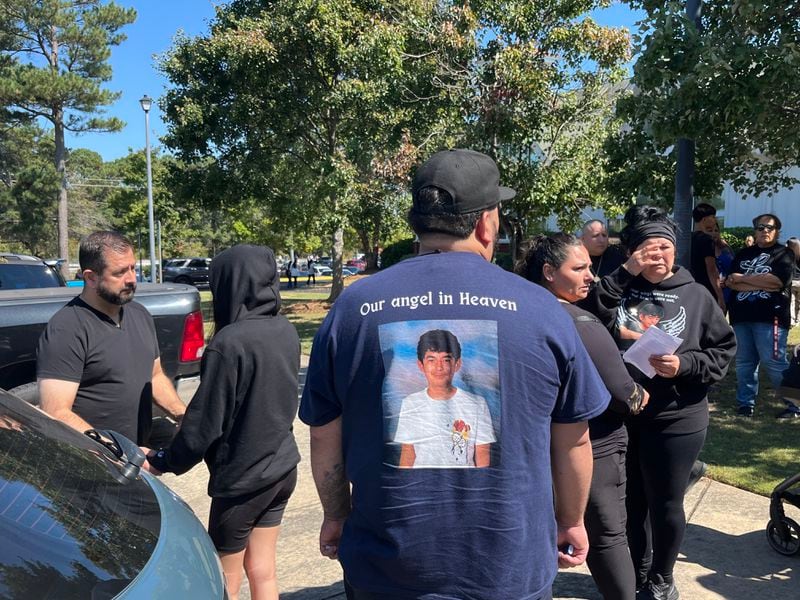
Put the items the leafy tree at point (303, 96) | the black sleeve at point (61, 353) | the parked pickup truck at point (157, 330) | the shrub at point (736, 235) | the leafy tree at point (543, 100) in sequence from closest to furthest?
1. the black sleeve at point (61, 353)
2. the parked pickup truck at point (157, 330)
3. the leafy tree at point (543, 100)
4. the leafy tree at point (303, 96)
5. the shrub at point (736, 235)

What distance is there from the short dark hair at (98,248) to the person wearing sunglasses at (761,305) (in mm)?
Result: 5678

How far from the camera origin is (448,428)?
167 cm

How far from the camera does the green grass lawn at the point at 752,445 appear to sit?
5055 millimetres

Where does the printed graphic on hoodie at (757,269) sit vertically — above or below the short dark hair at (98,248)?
below

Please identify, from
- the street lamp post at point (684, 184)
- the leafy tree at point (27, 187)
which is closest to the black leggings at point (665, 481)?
the street lamp post at point (684, 184)

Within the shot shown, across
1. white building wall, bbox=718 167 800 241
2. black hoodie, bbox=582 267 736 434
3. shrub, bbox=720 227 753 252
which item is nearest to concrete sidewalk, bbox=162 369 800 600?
black hoodie, bbox=582 267 736 434

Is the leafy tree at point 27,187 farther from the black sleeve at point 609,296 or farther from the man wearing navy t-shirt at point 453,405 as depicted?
the man wearing navy t-shirt at point 453,405

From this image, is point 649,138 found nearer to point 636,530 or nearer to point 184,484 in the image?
point 636,530

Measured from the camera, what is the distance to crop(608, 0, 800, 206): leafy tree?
238 inches

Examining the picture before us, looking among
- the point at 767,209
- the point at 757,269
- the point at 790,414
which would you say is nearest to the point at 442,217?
the point at 757,269

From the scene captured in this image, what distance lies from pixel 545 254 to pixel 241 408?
1.40 meters

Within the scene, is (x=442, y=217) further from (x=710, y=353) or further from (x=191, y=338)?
(x=191, y=338)

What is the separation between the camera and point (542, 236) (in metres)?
3.06

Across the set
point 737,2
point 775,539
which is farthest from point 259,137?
point 775,539
